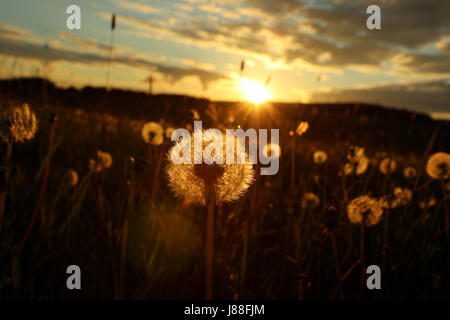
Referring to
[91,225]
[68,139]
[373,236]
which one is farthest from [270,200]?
[68,139]

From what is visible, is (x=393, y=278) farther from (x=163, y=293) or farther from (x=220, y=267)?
(x=163, y=293)

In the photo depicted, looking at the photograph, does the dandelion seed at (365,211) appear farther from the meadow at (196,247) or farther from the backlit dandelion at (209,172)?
Result: the backlit dandelion at (209,172)

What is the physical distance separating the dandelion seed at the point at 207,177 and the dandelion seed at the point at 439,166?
1930mm

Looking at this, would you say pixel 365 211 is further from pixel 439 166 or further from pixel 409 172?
pixel 409 172

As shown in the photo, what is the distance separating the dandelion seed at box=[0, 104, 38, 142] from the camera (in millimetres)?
1530

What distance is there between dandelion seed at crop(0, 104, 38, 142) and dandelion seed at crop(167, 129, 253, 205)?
31.7 inches

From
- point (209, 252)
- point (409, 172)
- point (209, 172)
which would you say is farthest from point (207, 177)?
point (409, 172)

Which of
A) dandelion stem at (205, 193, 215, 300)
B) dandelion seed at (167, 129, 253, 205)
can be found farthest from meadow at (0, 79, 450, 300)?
dandelion stem at (205, 193, 215, 300)

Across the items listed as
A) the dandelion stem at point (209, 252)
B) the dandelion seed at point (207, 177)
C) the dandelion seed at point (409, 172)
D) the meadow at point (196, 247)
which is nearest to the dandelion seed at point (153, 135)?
the meadow at point (196, 247)

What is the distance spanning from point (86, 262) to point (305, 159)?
4.74 m

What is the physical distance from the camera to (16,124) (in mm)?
1609

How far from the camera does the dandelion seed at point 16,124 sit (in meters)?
1.53

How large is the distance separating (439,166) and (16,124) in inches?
103

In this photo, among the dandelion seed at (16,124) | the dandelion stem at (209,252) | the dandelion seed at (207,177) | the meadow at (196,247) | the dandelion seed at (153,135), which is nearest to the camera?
the dandelion stem at (209,252)
